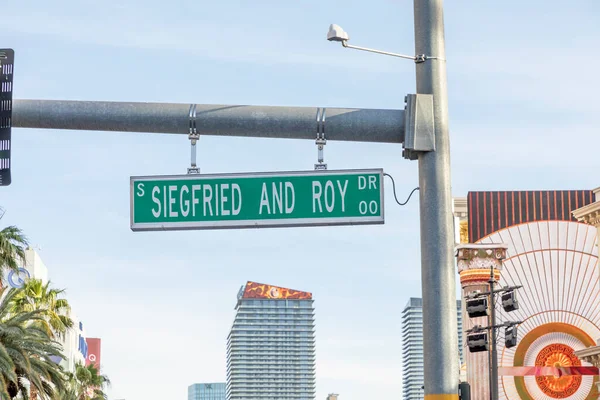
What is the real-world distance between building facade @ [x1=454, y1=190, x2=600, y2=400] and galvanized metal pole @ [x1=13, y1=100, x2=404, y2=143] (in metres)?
85.8

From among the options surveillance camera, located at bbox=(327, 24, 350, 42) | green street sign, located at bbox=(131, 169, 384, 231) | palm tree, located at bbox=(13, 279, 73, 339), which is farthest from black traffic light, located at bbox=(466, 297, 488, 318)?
palm tree, located at bbox=(13, 279, 73, 339)

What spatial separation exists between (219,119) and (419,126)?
5.61 ft

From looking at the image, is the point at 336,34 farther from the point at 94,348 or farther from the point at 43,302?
the point at 94,348

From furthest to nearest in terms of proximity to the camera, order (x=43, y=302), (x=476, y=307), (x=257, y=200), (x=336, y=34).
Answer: (x=43, y=302), (x=476, y=307), (x=257, y=200), (x=336, y=34)

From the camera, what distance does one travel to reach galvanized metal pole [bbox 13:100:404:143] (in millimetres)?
9594

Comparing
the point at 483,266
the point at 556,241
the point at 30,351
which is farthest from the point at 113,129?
the point at 556,241

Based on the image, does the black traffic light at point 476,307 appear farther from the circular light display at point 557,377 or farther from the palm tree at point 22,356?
the circular light display at point 557,377

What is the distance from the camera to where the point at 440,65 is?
9.67 meters

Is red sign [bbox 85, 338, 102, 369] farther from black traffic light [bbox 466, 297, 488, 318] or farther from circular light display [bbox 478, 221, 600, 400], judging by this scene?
black traffic light [bbox 466, 297, 488, 318]

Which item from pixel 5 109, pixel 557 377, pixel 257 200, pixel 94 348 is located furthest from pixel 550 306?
pixel 5 109

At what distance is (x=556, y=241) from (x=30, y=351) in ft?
212

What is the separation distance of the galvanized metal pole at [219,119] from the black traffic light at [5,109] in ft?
0.34

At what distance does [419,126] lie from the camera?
373 inches

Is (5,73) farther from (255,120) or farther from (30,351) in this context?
(30,351)
